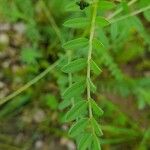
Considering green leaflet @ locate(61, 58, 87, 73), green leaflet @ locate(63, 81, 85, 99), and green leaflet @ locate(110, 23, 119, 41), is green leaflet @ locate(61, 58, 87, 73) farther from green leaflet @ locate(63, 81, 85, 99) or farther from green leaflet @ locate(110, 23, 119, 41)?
green leaflet @ locate(110, 23, 119, 41)

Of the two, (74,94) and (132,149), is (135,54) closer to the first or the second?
(132,149)

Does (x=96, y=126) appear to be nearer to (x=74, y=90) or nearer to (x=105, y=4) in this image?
(x=74, y=90)

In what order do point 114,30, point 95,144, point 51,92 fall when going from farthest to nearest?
point 51,92 < point 114,30 < point 95,144

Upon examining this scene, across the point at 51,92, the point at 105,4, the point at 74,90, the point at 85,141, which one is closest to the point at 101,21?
the point at 105,4

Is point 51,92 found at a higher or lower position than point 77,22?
lower

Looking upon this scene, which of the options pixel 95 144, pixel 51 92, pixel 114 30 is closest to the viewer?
pixel 95 144

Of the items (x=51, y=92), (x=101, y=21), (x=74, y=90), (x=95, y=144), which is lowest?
(x=51, y=92)

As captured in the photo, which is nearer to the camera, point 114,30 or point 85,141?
point 85,141
